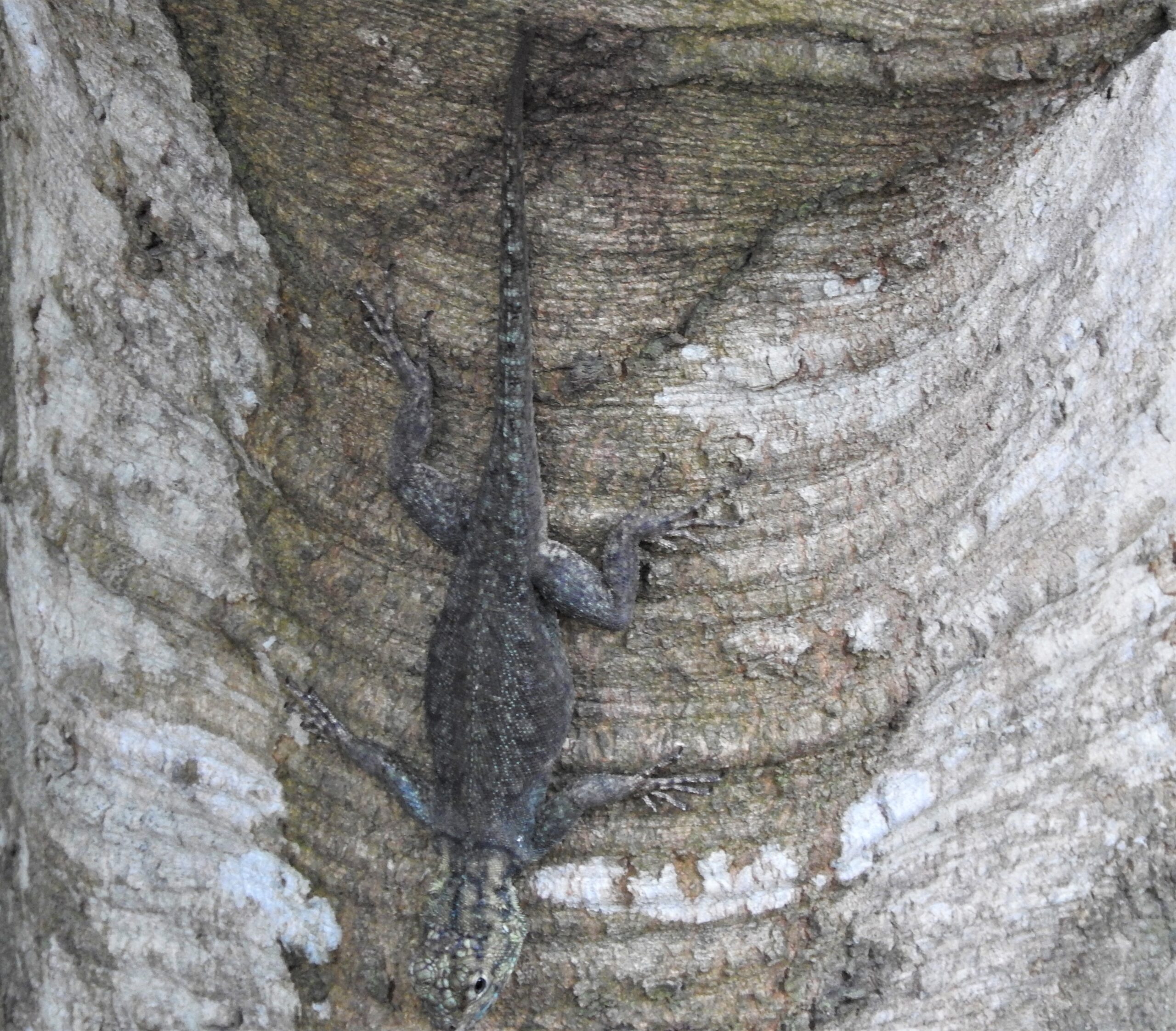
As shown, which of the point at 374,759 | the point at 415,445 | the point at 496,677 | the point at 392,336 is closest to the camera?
the point at 392,336

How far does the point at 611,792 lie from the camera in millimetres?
2920

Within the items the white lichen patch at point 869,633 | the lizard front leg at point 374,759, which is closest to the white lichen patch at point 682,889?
the lizard front leg at point 374,759

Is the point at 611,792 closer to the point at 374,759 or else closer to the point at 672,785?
the point at 672,785

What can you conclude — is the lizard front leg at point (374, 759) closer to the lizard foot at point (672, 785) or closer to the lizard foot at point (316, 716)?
the lizard foot at point (316, 716)

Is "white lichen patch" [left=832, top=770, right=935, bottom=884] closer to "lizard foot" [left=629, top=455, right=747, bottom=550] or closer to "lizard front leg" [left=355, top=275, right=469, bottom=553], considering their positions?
"lizard foot" [left=629, top=455, right=747, bottom=550]

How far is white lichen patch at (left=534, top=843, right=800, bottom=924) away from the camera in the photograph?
9.46 ft

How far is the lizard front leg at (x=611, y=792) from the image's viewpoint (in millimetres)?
2861

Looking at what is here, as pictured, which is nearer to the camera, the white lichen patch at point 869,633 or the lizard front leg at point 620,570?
the lizard front leg at point 620,570

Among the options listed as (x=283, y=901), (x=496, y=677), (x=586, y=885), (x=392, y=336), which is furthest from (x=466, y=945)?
(x=392, y=336)

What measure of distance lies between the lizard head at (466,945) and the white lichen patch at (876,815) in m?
0.89

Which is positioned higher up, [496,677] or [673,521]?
[673,521]

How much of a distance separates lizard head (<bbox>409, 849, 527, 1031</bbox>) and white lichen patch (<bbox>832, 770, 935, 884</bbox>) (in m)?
0.89

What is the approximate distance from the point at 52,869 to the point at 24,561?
0.96 metres

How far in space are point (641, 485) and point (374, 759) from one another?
1045 mm
